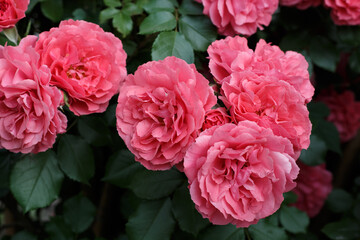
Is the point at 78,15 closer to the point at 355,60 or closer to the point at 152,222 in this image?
the point at 152,222

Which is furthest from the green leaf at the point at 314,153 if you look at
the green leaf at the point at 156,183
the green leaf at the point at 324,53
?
the green leaf at the point at 156,183

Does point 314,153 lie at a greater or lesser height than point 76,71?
lesser

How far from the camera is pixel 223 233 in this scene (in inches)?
36.0

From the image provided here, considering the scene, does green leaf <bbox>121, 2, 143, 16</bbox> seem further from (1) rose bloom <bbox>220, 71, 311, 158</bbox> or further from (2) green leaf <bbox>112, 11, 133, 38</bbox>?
(1) rose bloom <bbox>220, 71, 311, 158</bbox>

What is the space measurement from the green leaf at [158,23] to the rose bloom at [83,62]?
0.13 meters

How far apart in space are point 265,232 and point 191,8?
61 cm

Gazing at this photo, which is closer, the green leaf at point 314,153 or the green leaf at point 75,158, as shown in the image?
the green leaf at point 75,158


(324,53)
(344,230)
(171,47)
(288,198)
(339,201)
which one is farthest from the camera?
(339,201)

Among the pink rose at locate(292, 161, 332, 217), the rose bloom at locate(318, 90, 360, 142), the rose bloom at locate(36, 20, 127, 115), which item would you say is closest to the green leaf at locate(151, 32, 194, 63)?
the rose bloom at locate(36, 20, 127, 115)

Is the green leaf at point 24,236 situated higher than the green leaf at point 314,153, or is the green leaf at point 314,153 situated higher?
the green leaf at point 314,153

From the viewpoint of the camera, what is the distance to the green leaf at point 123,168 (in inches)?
37.3

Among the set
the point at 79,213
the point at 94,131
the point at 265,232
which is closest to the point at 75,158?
the point at 94,131

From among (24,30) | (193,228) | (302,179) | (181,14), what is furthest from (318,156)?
(24,30)

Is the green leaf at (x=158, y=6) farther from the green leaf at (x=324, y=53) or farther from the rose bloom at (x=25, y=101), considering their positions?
the green leaf at (x=324, y=53)
